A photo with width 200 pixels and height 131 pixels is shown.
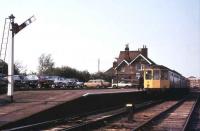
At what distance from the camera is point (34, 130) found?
13516 millimetres

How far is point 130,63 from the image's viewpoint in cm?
9288

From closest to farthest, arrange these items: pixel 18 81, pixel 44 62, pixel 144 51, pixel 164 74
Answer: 1. pixel 164 74
2. pixel 18 81
3. pixel 144 51
4. pixel 44 62

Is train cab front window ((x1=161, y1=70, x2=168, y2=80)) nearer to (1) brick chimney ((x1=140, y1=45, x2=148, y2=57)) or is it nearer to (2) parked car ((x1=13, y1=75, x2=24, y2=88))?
(2) parked car ((x1=13, y1=75, x2=24, y2=88))


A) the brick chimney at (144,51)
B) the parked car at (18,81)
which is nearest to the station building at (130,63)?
the brick chimney at (144,51)

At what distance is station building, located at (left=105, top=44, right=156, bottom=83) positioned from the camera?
296 feet

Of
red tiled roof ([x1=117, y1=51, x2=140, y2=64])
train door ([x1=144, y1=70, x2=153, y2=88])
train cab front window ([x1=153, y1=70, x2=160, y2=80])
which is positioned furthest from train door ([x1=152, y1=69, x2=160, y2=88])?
red tiled roof ([x1=117, y1=51, x2=140, y2=64])

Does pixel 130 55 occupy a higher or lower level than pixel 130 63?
higher

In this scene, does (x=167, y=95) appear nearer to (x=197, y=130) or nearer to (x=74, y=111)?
(x=74, y=111)

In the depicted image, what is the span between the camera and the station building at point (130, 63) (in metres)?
90.2

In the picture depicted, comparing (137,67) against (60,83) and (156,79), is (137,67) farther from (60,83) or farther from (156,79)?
(156,79)

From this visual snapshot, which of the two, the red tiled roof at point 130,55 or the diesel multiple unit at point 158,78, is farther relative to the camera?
the red tiled roof at point 130,55

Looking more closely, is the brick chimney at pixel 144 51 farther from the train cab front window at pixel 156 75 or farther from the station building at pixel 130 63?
the train cab front window at pixel 156 75

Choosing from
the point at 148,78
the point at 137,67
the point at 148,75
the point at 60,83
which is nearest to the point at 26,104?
the point at 148,78

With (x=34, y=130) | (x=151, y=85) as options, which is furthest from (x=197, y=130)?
(x=151, y=85)
